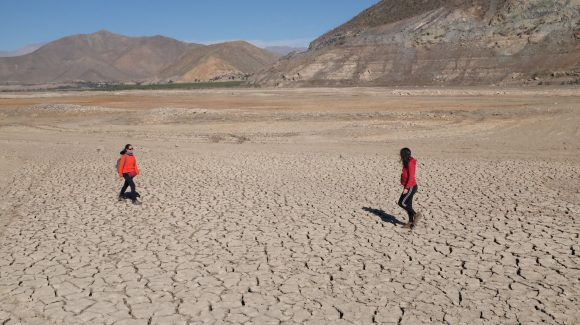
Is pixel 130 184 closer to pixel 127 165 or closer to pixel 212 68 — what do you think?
pixel 127 165

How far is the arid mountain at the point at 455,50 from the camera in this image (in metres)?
64.3

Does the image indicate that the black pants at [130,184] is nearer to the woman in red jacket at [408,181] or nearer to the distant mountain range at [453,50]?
the woman in red jacket at [408,181]

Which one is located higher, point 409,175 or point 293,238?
point 409,175

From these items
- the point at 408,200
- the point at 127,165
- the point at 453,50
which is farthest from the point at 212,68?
the point at 408,200

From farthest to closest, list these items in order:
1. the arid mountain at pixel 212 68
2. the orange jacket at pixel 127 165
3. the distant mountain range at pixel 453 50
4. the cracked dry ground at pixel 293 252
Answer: the arid mountain at pixel 212 68
the distant mountain range at pixel 453 50
the orange jacket at pixel 127 165
the cracked dry ground at pixel 293 252

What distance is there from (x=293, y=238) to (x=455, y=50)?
71.8m

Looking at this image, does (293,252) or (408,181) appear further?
(408,181)

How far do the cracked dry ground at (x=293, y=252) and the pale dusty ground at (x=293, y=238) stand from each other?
0.10ft

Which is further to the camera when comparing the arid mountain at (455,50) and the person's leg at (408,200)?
the arid mountain at (455,50)

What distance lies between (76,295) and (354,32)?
97.0 m

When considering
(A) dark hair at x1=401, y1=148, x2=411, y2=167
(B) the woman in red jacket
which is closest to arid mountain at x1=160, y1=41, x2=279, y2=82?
(B) the woman in red jacket

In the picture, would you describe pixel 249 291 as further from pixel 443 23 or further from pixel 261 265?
pixel 443 23

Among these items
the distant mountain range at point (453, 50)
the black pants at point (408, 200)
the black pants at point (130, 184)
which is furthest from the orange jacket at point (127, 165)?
the distant mountain range at point (453, 50)

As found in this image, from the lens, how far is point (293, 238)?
8469 mm
